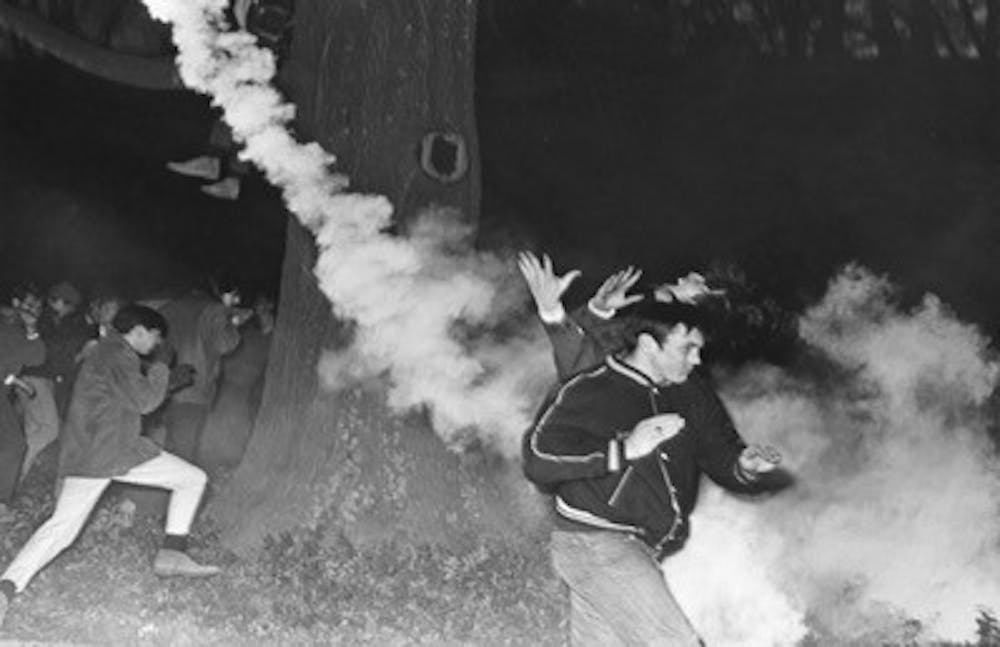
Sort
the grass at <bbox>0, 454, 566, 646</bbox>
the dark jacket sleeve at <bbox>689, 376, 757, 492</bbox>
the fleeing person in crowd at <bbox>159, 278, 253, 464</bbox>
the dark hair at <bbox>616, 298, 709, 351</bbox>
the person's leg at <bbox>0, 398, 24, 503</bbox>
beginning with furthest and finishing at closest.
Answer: the fleeing person in crowd at <bbox>159, 278, 253, 464</bbox> → the person's leg at <bbox>0, 398, 24, 503</bbox> → the grass at <bbox>0, 454, 566, 646</bbox> → the dark hair at <bbox>616, 298, 709, 351</bbox> → the dark jacket sleeve at <bbox>689, 376, 757, 492</bbox>

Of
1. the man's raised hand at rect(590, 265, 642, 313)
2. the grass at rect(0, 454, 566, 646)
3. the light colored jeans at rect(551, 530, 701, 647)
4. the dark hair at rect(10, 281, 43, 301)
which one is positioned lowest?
the grass at rect(0, 454, 566, 646)

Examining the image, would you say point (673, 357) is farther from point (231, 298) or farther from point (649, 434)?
point (231, 298)

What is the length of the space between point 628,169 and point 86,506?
166 inches

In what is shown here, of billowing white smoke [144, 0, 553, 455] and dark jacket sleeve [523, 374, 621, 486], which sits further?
billowing white smoke [144, 0, 553, 455]

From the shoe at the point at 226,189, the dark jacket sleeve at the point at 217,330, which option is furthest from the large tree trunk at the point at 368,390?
the shoe at the point at 226,189

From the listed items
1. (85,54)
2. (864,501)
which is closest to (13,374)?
(85,54)

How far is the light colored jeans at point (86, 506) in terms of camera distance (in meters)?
6.12

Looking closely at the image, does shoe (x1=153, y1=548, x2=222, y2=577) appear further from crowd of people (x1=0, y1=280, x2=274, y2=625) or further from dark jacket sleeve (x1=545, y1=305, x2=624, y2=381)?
dark jacket sleeve (x1=545, y1=305, x2=624, y2=381)

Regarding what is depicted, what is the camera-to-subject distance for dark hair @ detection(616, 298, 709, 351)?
17.7ft

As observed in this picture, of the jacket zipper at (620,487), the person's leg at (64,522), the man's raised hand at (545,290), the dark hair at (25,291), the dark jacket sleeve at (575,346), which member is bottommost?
the person's leg at (64,522)

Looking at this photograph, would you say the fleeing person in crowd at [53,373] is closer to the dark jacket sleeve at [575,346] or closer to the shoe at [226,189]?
the shoe at [226,189]

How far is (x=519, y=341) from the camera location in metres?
7.21

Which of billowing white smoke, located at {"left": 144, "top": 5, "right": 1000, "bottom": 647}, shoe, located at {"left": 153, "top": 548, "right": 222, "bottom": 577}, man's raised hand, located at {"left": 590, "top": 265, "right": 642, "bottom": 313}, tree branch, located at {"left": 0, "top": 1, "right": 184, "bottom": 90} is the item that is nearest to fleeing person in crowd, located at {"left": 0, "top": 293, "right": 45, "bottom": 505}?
shoe, located at {"left": 153, "top": 548, "right": 222, "bottom": 577}

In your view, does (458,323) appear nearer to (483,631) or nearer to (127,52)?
(483,631)
